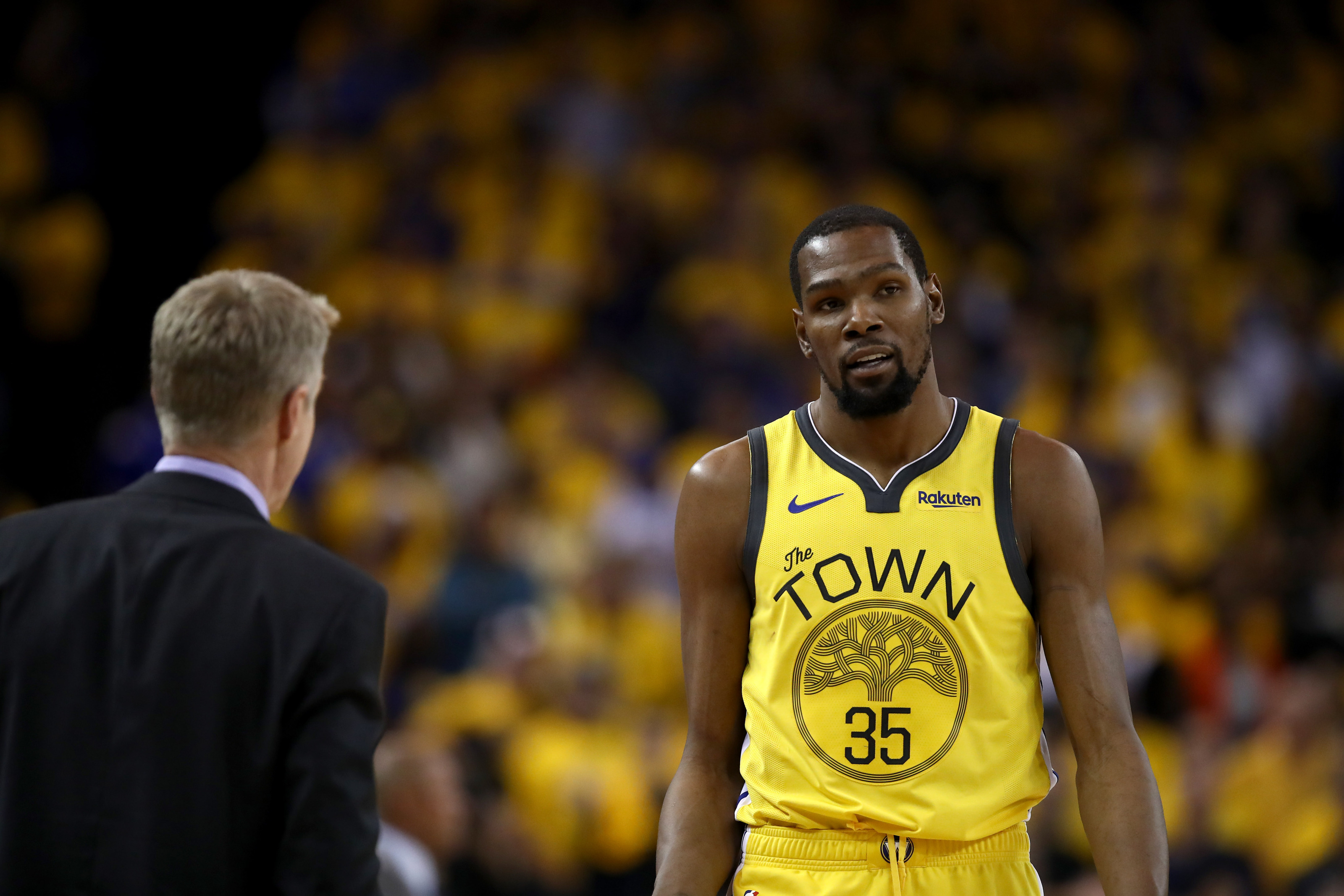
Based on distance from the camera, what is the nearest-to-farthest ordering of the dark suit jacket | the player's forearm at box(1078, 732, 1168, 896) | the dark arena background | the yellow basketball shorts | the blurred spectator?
1. the dark suit jacket
2. the player's forearm at box(1078, 732, 1168, 896)
3. the yellow basketball shorts
4. the blurred spectator
5. the dark arena background

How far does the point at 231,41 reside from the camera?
11.4 m

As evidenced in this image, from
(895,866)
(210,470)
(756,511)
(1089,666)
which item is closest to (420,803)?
(756,511)

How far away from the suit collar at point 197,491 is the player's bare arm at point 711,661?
1053 millimetres

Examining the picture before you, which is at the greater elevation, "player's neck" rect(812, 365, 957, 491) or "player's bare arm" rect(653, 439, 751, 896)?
"player's neck" rect(812, 365, 957, 491)

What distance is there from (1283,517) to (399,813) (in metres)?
6.22

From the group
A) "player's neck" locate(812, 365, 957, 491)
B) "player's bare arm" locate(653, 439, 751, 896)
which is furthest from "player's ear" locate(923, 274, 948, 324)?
"player's bare arm" locate(653, 439, 751, 896)

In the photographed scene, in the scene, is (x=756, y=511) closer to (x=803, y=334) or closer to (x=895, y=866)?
(x=803, y=334)

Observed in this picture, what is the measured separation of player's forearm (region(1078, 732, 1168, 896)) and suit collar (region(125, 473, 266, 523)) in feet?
5.69

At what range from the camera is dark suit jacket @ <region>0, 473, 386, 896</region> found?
2451 millimetres

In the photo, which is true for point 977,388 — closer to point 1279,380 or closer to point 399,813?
point 1279,380

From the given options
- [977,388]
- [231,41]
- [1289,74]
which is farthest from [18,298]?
[1289,74]

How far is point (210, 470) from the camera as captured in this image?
8.77 feet

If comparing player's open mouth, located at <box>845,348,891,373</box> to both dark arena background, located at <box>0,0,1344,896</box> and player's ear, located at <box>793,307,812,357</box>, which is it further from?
dark arena background, located at <box>0,0,1344,896</box>

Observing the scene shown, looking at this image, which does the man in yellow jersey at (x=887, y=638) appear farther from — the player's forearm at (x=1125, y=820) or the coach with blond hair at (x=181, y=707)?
the coach with blond hair at (x=181, y=707)
